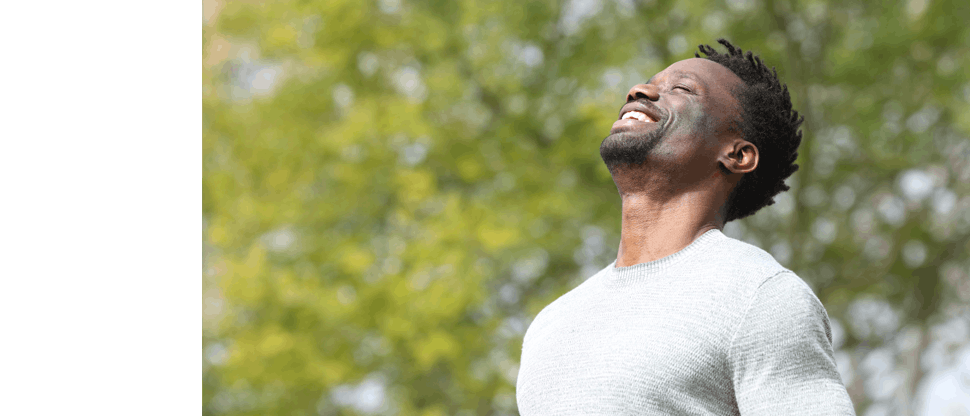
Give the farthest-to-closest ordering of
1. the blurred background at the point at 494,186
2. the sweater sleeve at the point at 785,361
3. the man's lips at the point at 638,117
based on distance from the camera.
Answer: the blurred background at the point at 494,186, the man's lips at the point at 638,117, the sweater sleeve at the point at 785,361

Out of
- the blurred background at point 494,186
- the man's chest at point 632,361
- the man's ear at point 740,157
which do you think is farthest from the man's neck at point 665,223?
the blurred background at point 494,186

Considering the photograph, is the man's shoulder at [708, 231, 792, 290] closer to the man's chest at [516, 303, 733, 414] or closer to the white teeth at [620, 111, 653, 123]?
the man's chest at [516, 303, 733, 414]

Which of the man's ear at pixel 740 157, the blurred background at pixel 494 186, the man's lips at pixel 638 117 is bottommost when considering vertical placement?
the man's ear at pixel 740 157

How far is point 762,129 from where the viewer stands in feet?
8.78

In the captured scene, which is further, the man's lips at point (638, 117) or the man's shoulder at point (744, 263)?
the man's lips at point (638, 117)

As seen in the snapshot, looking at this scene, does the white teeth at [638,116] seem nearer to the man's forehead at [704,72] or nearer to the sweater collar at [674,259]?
the man's forehead at [704,72]

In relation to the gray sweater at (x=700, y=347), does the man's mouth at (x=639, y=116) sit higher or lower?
higher

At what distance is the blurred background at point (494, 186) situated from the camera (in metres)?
9.25

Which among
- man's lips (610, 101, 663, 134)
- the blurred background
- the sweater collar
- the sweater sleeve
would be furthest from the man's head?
the blurred background

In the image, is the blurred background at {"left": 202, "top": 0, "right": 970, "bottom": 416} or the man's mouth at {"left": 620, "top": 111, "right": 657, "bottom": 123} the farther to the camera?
the blurred background at {"left": 202, "top": 0, "right": 970, "bottom": 416}

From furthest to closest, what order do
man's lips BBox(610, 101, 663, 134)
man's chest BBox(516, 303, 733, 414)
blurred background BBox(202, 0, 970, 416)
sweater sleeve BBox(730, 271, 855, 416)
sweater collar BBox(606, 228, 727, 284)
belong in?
blurred background BBox(202, 0, 970, 416), man's lips BBox(610, 101, 663, 134), sweater collar BBox(606, 228, 727, 284), man's chest BBox(516, 303, 733, 414), sweater sleeve BBox(730, 271, 855, 416)

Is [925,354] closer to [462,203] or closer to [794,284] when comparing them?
[462,203]

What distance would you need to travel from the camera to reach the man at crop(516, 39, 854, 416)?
7.00ft

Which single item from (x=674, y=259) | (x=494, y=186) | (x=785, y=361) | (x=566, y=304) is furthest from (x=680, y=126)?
(x=494, y=186)
